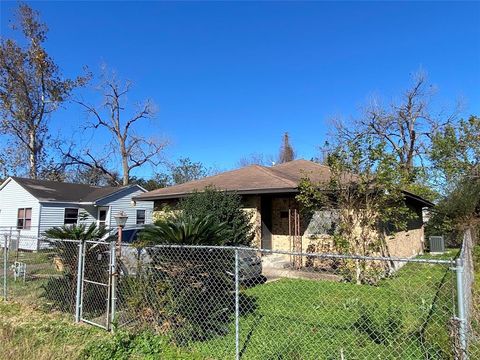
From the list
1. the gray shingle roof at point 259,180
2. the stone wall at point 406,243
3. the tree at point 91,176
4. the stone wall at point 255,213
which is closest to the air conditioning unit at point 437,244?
Answer: the stone wall at point 406,243

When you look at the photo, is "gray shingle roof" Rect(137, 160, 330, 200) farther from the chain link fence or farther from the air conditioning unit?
the air conditioning unit

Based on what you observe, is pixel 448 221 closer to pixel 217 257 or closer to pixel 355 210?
pixel 355 210

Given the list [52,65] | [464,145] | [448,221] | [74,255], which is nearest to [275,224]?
[74,255]

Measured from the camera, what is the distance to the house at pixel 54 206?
73.1ft

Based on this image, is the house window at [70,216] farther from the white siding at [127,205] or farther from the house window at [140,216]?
the house window at [140,216]

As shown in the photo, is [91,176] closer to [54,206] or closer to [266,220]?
[54,206]

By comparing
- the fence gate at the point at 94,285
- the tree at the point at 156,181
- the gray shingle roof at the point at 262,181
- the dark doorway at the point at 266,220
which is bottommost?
the fence gate at the point at 94,285

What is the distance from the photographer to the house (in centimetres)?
2228

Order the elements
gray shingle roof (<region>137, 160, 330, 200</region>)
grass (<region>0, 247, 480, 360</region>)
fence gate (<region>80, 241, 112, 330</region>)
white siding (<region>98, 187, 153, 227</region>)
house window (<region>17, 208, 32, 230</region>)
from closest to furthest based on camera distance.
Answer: grass (<region>0, 247, 480, 360</region>) < fence gate (<region>80, 241, 112, 330</region>) < gray shingle roof (<region>137, 160, 330, 200</region>) < house window (<region>17, 208, 32, 230</region>) < white siding (<region>98, 187, 153, 227</region>)

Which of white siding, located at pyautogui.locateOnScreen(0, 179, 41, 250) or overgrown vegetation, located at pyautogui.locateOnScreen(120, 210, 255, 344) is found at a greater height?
white siding, located at pyautogui.locateOnScreen(0, 179, 41, 250)

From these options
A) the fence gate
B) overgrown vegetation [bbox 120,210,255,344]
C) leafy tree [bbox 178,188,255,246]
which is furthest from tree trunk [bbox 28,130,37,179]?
overgrown vegetation [bbox 120,210,255,344]

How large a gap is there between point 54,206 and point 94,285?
1834 centimetres

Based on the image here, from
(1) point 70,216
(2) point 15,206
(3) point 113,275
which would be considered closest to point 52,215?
(1) point 70,216

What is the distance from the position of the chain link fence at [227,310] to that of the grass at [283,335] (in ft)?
0.06
